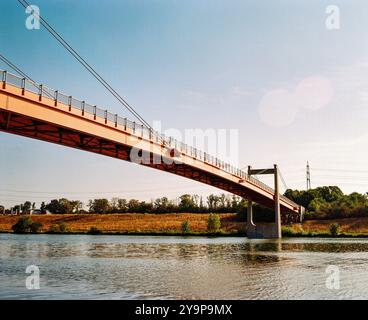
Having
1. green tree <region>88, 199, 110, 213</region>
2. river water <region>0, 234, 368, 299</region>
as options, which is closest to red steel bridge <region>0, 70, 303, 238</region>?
river water <region>0, 234, 368, 299</region>

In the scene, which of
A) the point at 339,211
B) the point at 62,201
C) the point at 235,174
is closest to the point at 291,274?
the point at 235,174

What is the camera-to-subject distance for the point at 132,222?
352 ft

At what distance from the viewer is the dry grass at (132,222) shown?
97.5 meters

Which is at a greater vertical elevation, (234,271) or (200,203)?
(200,203)

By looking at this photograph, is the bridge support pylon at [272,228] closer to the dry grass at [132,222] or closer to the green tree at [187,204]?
the dry grass at [132,222]

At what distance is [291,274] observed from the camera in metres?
24.3

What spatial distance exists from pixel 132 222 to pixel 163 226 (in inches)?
467

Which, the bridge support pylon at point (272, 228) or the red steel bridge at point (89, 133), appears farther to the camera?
the bridge support pylon at point (272, 228)

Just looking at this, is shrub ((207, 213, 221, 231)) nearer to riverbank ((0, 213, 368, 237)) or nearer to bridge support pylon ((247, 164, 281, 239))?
riverbank ((0, 213, 368, 237))

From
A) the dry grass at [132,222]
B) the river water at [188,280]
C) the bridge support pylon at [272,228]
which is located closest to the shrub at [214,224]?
the dry grass at [132,222]

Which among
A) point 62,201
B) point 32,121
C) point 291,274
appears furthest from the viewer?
point 62,201

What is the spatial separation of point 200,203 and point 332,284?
4332 inches
